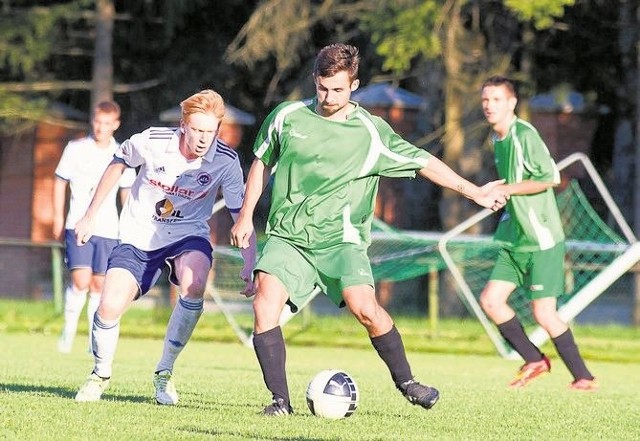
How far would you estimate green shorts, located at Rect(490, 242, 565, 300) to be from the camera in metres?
11.7

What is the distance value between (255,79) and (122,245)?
18268mm

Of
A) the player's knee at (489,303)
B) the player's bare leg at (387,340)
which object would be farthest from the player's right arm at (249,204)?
the player's knee at (489,303)

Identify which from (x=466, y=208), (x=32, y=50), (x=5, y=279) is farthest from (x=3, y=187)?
(x=466, y=208)

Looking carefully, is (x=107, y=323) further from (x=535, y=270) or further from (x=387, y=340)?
(x=535, y=270)

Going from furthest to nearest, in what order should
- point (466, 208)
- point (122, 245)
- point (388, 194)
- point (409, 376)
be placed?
point (388, 194), point (466, 208), point (122, 245), point (409, 376)

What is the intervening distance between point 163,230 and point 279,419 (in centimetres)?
161

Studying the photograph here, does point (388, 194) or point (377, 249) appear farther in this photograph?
point (388, 194)

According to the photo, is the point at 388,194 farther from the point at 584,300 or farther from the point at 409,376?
the point at 409,376

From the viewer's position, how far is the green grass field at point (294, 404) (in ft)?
25.1

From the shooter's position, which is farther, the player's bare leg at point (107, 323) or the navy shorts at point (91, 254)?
the navy shorts at point (91, 254)

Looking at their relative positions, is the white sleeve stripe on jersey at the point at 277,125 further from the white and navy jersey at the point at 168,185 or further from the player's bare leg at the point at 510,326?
the player's bare leg at the point at 510,326

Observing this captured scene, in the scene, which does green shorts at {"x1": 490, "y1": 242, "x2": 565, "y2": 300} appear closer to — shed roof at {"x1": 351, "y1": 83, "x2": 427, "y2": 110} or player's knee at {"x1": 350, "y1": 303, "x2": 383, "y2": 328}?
player's knee at {"x1": 350, "y1": 303, "x2": 383, "y2": 328}

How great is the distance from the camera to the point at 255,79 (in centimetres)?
2727

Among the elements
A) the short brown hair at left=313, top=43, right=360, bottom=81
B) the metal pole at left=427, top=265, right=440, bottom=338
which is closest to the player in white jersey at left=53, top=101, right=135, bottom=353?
the metal pole at left=427, top=265, right=440, bottom=338
